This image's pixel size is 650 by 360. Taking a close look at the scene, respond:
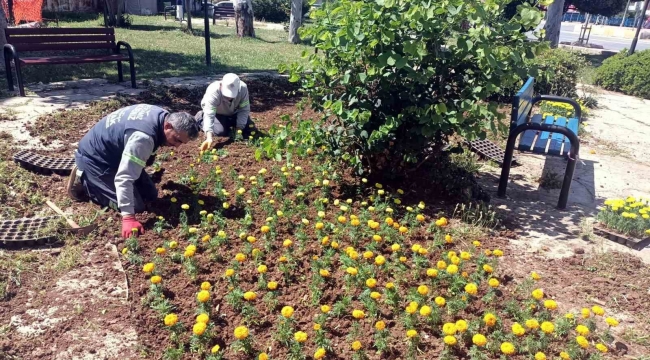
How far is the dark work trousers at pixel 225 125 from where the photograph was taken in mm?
5906

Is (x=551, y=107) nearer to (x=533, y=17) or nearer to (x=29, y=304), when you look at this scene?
(x=533, y=17)

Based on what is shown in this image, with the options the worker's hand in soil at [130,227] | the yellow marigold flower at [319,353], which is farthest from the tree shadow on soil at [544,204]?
the worker's hand in soil at [130,227]

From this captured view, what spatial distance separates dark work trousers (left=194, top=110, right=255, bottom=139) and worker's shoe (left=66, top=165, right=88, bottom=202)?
6.09ft

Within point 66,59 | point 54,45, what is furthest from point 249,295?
point 54,45

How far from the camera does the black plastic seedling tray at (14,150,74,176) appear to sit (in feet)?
15.5

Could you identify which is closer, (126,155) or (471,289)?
(471,289)

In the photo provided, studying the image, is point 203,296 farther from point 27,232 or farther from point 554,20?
point 554,20

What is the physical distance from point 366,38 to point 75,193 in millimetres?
2798

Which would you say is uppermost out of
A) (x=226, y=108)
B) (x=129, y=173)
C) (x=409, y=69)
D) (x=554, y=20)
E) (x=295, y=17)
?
(x=554, y=20)

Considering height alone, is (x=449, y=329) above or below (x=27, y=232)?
above

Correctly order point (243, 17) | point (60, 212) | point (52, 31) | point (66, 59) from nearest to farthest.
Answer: point (60, 212), point (66, 59), point (52, 31), point (243, 17)

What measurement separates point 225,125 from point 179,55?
23.7 ft

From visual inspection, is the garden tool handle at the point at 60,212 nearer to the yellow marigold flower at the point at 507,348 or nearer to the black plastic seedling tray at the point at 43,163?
the black plastic seedling tray at the point at 43,163

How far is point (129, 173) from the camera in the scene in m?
3.73
